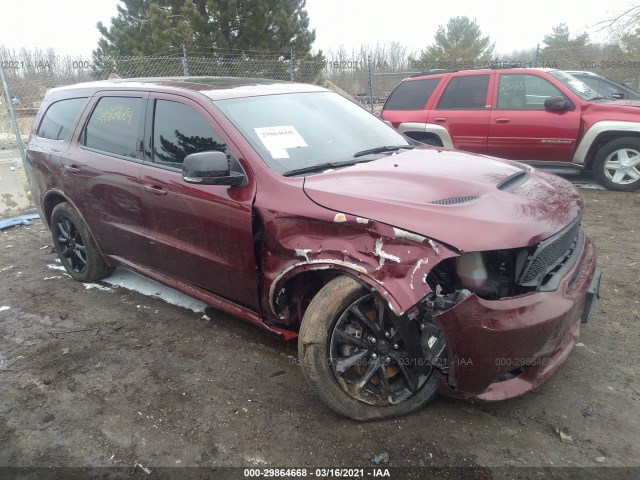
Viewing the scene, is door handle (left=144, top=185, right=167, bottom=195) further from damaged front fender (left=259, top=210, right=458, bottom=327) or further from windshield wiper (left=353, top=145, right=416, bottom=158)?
windshield wiper (left=353, top=145, right=416, bottom=158)

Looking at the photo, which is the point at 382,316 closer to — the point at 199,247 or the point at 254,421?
the point at 254,421

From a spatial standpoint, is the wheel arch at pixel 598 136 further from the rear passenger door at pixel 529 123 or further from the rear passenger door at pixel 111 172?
the rear passenger door at pixel 111 172

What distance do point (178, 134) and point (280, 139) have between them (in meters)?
0.75

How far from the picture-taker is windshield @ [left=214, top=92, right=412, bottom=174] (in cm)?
290

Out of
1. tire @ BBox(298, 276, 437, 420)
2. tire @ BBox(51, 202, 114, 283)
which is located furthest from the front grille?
tire @ BBox(51, 202, 114, 283)

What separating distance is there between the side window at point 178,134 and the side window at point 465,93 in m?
5.31

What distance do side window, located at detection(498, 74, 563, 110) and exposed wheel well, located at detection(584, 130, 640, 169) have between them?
828 mm

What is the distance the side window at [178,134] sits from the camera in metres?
3.03

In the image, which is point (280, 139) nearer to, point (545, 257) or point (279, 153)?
point (279, 153)

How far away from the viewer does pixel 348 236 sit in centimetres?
238

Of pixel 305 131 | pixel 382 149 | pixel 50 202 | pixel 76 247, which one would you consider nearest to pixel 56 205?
pixel 50 202

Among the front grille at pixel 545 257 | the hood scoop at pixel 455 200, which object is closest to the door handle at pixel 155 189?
the hood scoop at pixel 455 200

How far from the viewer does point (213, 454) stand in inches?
93.0

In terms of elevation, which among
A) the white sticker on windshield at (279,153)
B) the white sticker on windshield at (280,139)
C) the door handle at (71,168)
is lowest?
the door handle at (71,168)
